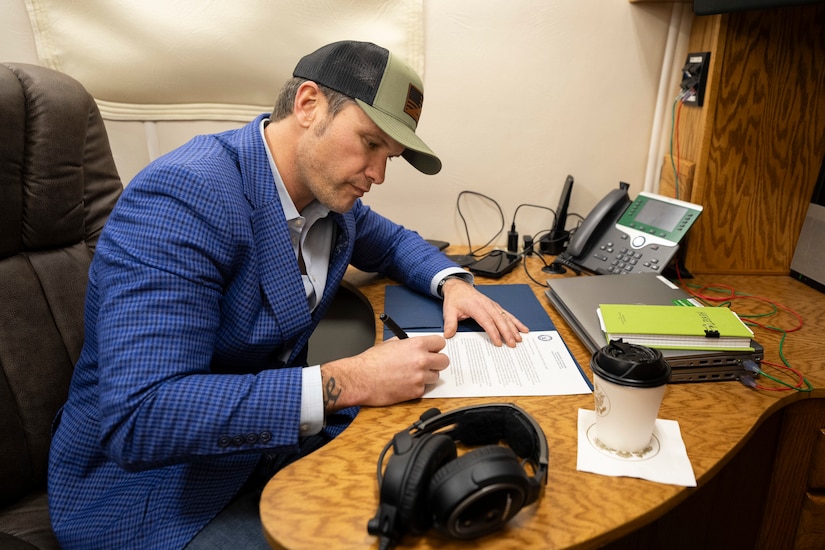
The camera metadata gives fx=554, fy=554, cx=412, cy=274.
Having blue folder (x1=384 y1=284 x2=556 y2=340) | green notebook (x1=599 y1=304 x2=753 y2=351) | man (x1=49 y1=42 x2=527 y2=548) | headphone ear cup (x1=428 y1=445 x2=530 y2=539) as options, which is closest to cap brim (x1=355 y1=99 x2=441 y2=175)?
man (x1=49 y1=42 x2=527 y2=548)

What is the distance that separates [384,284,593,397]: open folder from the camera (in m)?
0.88

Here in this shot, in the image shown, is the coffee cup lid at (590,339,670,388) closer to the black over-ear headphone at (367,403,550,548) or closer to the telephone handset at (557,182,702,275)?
the black over-ear headphone at (367,403,550,548)

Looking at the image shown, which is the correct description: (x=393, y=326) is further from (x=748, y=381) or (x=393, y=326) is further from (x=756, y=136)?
(x=756, y=136)

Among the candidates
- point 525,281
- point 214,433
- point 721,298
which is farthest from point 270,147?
point 721,298

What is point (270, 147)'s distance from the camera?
1.05m

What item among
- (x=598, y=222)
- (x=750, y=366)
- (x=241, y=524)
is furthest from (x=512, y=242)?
(x=241, y=524)

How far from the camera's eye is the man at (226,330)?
0.75 metres

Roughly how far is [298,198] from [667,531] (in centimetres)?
102

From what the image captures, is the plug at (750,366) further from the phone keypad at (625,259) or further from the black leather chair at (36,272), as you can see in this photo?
the black leather chair at (36,272)

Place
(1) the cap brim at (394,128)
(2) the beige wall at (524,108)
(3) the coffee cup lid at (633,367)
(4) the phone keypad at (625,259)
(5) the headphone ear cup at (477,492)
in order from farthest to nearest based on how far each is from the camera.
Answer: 1. (2) the beige wall at (524,108)
2. (4) the phone keypad at (625,259)
3. (1) the cap brim at (394,128)
4. (3) the coffee cup lid at (633,367)
5. (5) the headphone ear cup at (477,492)

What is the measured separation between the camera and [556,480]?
0.67m

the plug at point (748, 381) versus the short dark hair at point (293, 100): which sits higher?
the short dark hair at point (293, 100)

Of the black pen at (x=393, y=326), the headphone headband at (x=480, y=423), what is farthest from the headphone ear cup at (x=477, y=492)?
the black pen at (x=393, y=326)

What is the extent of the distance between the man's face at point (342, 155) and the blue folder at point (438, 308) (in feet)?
0.93
